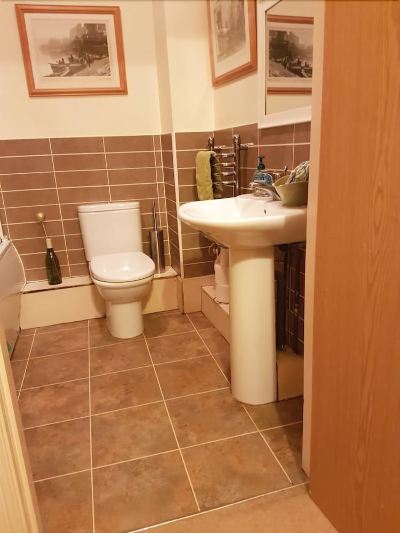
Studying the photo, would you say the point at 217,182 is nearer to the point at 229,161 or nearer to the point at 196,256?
the point at 229,161

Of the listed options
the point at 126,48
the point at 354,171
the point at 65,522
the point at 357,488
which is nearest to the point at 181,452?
the point at 65,522

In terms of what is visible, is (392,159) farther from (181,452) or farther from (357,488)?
(181,452)

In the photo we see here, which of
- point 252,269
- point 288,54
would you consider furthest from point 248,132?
point 252,269

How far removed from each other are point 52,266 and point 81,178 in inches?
23.5

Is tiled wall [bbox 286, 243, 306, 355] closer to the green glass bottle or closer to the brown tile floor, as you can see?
the brown tile floor

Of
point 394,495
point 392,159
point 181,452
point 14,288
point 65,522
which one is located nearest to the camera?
point 392,159

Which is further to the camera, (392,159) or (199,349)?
(199,349)

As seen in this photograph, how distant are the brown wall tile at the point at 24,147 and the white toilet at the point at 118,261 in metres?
0.41

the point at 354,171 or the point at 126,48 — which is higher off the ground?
the point at 126,48

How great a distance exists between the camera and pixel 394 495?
0.89 metres

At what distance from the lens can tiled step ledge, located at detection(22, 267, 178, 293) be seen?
96.7 inches

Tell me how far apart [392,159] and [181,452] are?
1.17 metres

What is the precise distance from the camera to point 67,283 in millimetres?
2531

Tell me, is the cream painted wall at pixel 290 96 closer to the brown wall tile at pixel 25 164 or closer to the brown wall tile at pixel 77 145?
the brown wall tile at pixel 77 145
